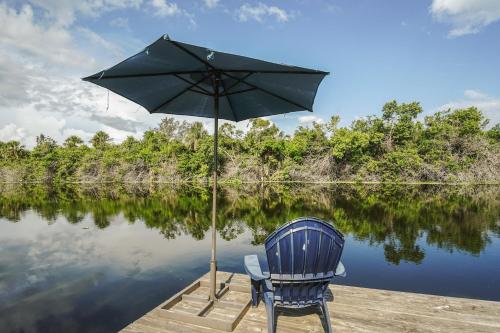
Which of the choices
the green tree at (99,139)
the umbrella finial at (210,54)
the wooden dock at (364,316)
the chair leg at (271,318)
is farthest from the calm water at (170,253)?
the green tree at (99,139)

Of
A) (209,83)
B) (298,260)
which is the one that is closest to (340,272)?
(298,260)

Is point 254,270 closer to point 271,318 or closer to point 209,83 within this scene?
point 271,318

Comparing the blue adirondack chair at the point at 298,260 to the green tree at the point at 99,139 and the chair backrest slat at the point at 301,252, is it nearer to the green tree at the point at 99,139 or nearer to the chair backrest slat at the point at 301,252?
the chair backrest slat at the point at 301,252

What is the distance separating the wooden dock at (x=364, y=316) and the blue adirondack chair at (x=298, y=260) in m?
0.38

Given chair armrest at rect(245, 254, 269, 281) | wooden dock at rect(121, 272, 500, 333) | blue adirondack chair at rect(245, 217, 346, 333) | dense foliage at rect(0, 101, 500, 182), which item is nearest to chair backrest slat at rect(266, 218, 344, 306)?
blue adirondack chair at rect(245, 217, 346, 333)

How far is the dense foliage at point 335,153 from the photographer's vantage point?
27828mm

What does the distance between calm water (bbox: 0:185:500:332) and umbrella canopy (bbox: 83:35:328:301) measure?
2.83 m

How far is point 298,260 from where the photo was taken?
228 centimetres

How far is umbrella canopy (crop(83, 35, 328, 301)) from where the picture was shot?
7.22 ft

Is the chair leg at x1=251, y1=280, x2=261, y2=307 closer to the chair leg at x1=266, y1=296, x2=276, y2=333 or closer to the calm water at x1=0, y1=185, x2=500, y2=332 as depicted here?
the chair leg at x1=266, y1=296, x2=276, y2=333

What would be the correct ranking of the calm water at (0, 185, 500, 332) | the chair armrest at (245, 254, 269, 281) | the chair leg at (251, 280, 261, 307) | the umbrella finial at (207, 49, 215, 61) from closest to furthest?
the umbrella finial at (207, 49, 215, 61) → the chair armrest at (245, 254, 269, 281) → the chair leg at (251, 280, 261, 307) → the calm water at (0, 185, 500, 332)

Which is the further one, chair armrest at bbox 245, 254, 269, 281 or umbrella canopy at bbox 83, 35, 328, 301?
chair armrest at bbox 245, 254, 269, 281

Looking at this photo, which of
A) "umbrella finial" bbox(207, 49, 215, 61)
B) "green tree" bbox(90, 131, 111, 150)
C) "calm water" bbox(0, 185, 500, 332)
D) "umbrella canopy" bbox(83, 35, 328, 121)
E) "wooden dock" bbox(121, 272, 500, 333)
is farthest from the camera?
"green tree" bbox(90, 131, 111, 150)

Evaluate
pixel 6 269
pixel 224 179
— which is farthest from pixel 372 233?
pixel 224 179
